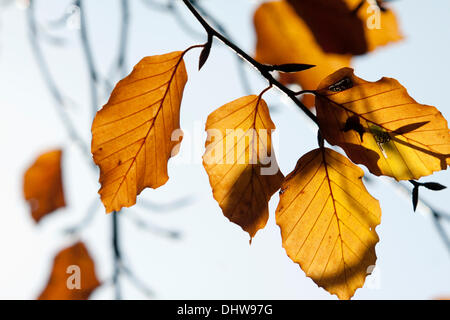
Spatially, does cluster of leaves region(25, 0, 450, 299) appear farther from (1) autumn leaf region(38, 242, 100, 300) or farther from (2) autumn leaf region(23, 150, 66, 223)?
(2) autumn leaf region(23, 150, 66, 223)

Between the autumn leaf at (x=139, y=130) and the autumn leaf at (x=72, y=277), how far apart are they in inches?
30.4

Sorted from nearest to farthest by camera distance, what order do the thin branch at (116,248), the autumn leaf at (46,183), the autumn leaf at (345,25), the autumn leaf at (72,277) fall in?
the autumn leaf at (345,25) → the thin branch at (116,248) → the autumn leaf at (72,277) → the autumn leaf at (46,183)

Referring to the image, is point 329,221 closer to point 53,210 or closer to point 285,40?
point 285,40

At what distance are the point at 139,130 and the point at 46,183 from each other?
1103mm

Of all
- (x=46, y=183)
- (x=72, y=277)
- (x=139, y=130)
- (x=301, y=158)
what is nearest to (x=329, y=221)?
(x=301, y=158)

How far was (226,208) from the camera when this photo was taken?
1.51 ft

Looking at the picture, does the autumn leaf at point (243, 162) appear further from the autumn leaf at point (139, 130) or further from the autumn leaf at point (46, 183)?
the autumn leaf at point (46, 183)

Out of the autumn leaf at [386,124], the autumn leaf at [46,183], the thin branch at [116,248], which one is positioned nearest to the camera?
the autumn leaf at [386,124]

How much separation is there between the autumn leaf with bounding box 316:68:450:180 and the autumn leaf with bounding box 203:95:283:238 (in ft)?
0.28

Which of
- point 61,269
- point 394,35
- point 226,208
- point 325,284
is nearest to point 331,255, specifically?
point 325,284

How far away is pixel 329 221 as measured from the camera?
1.59 ft

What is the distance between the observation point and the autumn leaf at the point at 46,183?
1.32 meters

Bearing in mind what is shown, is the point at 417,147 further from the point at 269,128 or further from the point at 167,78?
the point at 167,78

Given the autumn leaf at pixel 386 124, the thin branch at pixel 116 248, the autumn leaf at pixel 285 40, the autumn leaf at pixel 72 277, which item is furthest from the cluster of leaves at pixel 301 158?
the autumn leaf at pixel 72 277
